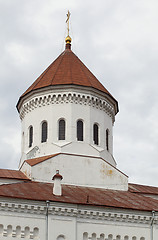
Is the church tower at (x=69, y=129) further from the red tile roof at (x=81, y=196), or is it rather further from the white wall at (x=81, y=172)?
the red tile roof at (x=81, y=196)

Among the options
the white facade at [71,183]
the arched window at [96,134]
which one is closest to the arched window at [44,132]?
the white facade at [71,183]

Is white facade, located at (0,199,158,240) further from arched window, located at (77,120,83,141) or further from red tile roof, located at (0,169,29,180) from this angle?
arched window, located at (77,120,83,141)

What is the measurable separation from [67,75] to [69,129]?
4051 millimetres

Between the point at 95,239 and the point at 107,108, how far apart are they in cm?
1082

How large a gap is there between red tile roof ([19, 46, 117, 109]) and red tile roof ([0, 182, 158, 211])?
294 inches

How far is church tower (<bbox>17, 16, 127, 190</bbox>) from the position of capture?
32375 millimetres

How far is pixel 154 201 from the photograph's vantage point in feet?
103

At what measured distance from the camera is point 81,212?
28.1m

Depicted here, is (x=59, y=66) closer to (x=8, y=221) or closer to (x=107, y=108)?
(x=107, y=108)

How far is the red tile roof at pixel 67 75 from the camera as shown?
35.2 metres

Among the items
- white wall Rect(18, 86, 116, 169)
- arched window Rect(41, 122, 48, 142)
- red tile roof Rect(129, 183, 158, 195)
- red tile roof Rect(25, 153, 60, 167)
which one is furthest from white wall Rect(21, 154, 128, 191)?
arched window Rect(41, 122, 48, 142)

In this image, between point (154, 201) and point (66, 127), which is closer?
point (154, 201)

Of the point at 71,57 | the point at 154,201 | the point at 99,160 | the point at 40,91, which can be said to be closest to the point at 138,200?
the point at 154,201

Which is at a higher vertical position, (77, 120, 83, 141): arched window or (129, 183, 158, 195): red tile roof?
(77, 120, 83, 141): arched window
